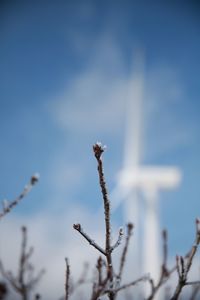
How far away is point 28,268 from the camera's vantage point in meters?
5.89

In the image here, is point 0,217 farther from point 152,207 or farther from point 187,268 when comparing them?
point 152,207

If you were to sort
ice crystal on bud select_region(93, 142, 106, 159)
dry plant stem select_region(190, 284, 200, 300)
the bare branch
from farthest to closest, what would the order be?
dry plant stem select_region(190, 284, 200, 300), the bare branch, ice crystal on bud select_region(93, 142, 106, 159)

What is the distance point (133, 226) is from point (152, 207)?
1977 cm

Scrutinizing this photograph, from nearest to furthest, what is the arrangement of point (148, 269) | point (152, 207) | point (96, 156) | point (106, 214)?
point (96, 156)
point (106, 214)
point (148, 269)
point (152, 207)

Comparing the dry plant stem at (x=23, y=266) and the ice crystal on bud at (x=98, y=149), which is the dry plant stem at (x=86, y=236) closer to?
the ice crystal on bud at (x=98, y=149)

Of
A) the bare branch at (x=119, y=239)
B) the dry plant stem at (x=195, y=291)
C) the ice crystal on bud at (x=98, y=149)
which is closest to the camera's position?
the ice crystal on bud at (x=98, y=149)

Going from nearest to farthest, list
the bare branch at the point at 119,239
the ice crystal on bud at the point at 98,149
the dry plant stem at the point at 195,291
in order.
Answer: the ice crystal on bud at the point at 98,149, the bare branch at the point at 119,239, the dry plant stem at the point at 195,291

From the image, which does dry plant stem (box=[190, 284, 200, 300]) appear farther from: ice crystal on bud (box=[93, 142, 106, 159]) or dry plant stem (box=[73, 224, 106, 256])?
ice crystal on bud (box=[93, 142, 106, 159])

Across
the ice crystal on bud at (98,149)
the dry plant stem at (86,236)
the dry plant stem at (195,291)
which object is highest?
the dry plant stem at (195,291)

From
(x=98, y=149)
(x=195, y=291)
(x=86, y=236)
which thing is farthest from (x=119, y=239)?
(x=195, y=291)

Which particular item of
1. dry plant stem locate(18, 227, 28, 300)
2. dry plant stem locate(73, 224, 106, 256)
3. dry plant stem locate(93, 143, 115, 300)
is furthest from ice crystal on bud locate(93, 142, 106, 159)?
dry plant stem locate(18, 227, 28, 300)

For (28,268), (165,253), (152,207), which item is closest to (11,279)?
(28,268)

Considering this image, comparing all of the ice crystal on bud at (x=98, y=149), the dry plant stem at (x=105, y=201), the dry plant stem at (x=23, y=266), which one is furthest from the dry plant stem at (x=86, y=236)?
the dry plant stem at (x=23, y=266)

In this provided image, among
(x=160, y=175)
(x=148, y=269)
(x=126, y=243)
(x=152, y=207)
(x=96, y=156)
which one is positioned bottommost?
(x=96, y=156)
